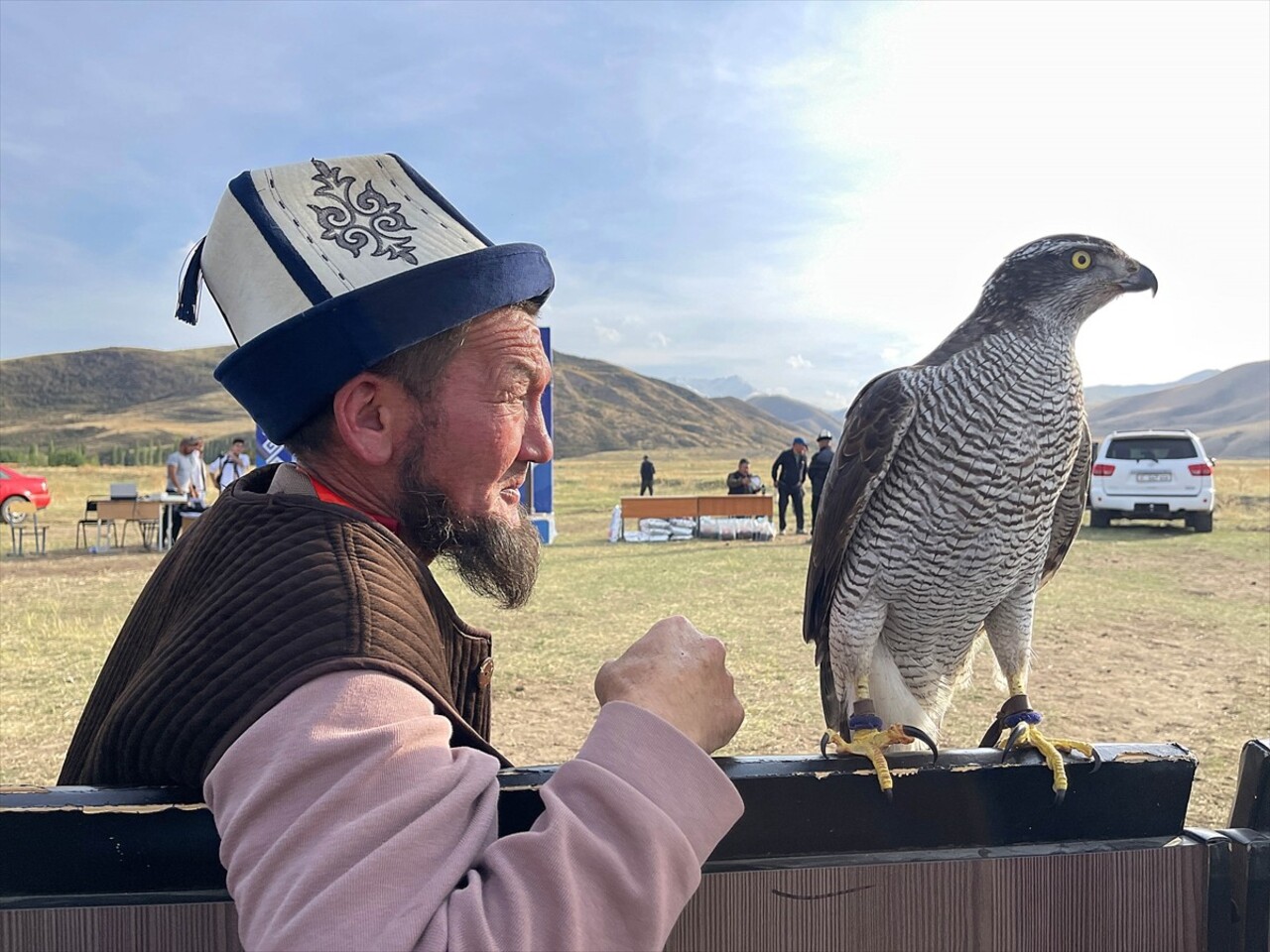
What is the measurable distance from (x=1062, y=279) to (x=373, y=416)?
2.33 meters

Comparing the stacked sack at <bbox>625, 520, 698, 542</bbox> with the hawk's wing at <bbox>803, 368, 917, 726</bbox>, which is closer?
the hawk's wing at <bbox>803, 368, 917, 726</bbox>

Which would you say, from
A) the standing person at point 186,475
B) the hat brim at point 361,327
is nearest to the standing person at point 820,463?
the standing person at point 186,475

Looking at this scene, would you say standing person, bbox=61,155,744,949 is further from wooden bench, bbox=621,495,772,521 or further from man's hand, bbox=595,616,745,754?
wooden bench, bbox=621,495,772,521

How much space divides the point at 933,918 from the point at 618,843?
550mm

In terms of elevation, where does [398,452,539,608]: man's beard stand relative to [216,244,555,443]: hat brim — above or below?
below

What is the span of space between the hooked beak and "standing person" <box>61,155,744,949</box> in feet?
7.49

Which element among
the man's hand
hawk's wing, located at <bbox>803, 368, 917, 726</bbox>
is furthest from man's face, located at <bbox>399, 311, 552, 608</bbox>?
hawk's wing, located at <bbox>803, 368, 917, 726</bbox>

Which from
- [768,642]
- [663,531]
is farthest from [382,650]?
[663,531]

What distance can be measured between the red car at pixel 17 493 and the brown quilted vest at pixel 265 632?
19445 millimetres

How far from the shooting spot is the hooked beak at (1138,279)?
278 centimetres

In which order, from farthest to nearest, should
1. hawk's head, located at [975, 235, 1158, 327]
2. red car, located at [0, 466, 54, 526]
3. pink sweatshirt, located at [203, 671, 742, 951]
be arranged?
1. red car, located at [0, 466, 54, 526]
2. hawk's head, located at [975, 235, 1158, 327]
3. pink sweatshirt, located at [203, 671, 742, 951]

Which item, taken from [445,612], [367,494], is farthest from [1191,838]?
[367,494]

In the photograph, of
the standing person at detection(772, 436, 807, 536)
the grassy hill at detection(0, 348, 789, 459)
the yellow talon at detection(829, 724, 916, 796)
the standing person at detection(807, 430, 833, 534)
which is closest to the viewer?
the yellow talon at detection(829, 724, 916, 796)

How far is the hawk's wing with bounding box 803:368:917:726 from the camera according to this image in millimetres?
2553
